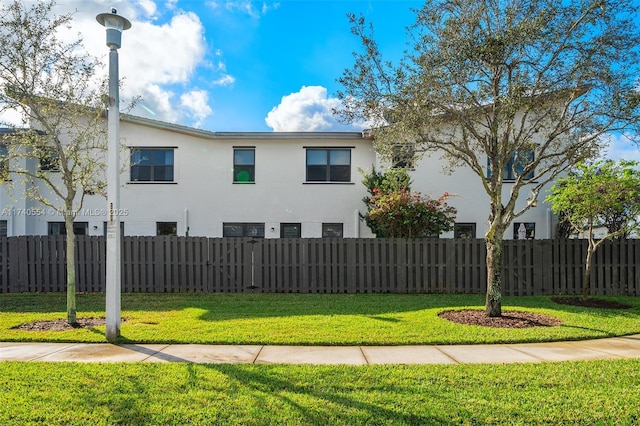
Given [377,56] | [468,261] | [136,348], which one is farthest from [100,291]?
[468,261]

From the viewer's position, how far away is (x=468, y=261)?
12023 millimetres

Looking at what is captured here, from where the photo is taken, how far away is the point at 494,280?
28.1 ft

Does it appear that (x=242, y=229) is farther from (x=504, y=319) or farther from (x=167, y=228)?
(x=504, y=319)

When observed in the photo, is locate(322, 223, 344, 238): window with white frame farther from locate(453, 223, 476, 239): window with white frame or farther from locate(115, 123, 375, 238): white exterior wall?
locate(453, 223, 476, 239): window with white frame

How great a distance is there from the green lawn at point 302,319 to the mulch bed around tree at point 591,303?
0.31m

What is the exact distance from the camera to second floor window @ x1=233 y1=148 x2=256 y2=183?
16.2m

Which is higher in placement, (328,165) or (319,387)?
(328,165)

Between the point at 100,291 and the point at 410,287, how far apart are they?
908 cm

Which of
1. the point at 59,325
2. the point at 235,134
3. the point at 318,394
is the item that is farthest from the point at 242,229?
the point at 318,394

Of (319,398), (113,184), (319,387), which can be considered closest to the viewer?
(319,398)

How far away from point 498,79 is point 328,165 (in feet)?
28.8

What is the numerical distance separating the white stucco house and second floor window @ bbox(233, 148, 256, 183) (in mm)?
40

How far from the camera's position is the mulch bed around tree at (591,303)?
992 cm

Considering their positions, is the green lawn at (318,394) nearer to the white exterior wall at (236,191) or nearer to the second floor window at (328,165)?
the white exterior wall at (236,191)
